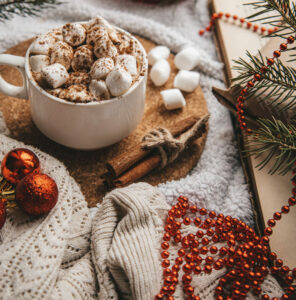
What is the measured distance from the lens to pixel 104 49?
2.49 ft

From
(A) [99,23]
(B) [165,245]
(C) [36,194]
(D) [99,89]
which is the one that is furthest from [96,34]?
(B) [165,245]

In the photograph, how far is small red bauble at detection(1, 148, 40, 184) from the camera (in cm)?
71

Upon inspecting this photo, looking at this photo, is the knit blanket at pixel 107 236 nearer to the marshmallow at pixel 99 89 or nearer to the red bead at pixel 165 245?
the red bead at pixel 165 245

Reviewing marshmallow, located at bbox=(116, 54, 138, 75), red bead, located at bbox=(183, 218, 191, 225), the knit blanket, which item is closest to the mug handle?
the knit blanket

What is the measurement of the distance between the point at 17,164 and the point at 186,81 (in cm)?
54

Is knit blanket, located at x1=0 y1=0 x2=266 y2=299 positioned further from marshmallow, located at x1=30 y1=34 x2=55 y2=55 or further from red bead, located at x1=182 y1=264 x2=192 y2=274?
marshmallow, located at x1=30 y1=34 x2=55 y2=55

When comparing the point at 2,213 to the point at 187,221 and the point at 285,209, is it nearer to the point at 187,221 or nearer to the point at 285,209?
the point at 187,221

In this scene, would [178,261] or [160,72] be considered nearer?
[178,261]

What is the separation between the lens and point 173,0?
1361mm

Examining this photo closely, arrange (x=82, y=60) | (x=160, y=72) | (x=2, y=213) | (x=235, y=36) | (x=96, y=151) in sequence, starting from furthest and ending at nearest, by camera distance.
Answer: (x=235, y=36) < (x=160, y=72) < (x=96, y=151) < (x=82, y=60) < (x=2, y=213)

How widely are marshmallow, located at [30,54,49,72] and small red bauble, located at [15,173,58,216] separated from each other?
243 mm

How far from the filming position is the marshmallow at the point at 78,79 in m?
0.73

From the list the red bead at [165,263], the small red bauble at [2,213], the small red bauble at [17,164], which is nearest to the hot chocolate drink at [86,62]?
the small red bauble at [17,164]

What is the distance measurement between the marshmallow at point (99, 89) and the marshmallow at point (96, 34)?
12 centimetres
